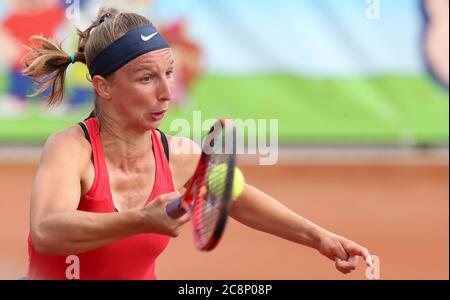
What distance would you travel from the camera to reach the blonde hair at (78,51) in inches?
140

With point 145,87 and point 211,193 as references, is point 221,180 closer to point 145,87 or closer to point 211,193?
point 211,193

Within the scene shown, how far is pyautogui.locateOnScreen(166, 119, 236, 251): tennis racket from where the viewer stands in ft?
9.08

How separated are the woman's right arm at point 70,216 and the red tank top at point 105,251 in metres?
0.11

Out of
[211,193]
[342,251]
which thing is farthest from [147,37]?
[342,251]

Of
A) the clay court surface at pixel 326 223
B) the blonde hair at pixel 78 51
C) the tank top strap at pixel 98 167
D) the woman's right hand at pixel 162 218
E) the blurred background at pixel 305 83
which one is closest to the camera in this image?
the woman's right hand at pixel 162 218

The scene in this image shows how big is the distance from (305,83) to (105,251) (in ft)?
18.7

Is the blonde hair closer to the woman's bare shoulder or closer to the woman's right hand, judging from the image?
the woman's bare shoulder

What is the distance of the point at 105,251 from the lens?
3512mm

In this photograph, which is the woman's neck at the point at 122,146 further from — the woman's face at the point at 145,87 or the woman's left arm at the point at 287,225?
the woman's left arm at the point at 287,225

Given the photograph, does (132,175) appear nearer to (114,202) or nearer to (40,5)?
(114,202)

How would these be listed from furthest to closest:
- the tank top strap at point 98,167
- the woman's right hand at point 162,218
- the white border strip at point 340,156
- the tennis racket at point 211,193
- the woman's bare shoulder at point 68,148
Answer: the white border strip at point 340,156 < the tank top strap at point 98,167 < the woman's bare shoulder at point 68,148 < the woman's right hand at point 162,218 < the tennis racket at point 211,193

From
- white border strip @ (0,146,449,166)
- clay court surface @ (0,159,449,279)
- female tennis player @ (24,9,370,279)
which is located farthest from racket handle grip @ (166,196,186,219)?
white border strip @ (0,146,449,166)

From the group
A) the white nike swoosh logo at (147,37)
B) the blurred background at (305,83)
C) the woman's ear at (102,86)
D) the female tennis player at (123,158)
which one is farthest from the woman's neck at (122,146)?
the blurred background at (305,83)
